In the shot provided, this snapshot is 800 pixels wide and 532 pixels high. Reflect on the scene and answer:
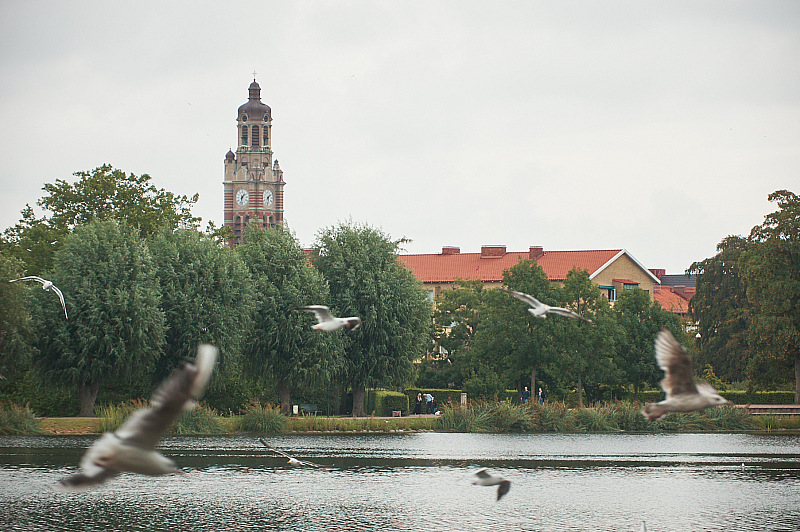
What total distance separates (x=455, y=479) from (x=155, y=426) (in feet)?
88.4

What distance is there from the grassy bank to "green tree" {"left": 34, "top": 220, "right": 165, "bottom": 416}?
2.50m

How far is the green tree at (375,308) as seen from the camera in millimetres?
61969

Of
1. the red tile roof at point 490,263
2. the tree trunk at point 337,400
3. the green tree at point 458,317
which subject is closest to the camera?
the tree trunk at point 337,400

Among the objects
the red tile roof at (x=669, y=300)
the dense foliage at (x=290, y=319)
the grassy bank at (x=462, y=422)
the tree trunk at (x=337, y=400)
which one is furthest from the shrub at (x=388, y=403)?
the red tile roof at (x=669, y=300)

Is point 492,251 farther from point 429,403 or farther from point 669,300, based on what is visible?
point 429,403

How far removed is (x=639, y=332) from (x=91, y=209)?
40035mm

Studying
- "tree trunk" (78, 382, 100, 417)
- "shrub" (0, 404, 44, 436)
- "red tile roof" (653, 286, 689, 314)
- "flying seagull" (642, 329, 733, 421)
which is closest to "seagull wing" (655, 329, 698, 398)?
"flying seagull" (642, 329, 733, 421)

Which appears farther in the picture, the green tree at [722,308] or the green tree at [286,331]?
the green tree at [722,308]

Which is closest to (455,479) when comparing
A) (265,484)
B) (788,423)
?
(265,484)

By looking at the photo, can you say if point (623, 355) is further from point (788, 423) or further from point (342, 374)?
point (342, 374)

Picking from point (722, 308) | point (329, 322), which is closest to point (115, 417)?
point (329, 322)

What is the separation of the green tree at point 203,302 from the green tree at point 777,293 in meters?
37.2

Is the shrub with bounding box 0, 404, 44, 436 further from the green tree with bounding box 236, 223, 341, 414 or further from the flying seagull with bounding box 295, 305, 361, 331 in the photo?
the flying seagull with bounding box 295, 305, 361, 331

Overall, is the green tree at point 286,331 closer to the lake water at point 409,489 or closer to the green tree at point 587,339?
the lake water at point 409,489
